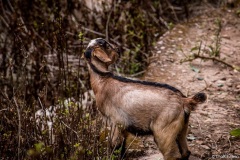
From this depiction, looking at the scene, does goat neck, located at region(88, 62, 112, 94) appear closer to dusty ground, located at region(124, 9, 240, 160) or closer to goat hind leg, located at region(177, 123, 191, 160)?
dusty ground, located at region(124, 9, 240, 160)

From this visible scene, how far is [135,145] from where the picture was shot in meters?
5.17

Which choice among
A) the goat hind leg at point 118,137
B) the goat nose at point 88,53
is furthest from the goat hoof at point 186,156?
the goat nose at point 88,53

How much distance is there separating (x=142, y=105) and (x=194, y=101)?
1.73ft

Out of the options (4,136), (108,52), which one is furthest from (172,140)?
(4,136)

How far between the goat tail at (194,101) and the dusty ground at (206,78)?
0.81 m

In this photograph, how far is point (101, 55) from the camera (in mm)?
4809

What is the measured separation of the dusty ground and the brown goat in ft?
1.79

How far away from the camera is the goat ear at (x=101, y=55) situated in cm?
479

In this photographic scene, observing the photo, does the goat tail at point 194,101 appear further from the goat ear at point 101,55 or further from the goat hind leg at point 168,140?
the goat ear at point 101,55

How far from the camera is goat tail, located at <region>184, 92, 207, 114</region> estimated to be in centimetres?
414

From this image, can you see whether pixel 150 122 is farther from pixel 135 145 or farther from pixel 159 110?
pixel 135 145

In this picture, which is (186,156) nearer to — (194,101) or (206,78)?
(194,101)

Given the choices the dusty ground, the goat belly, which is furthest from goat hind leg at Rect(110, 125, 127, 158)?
the dusty ground

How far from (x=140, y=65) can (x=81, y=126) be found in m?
3.36
